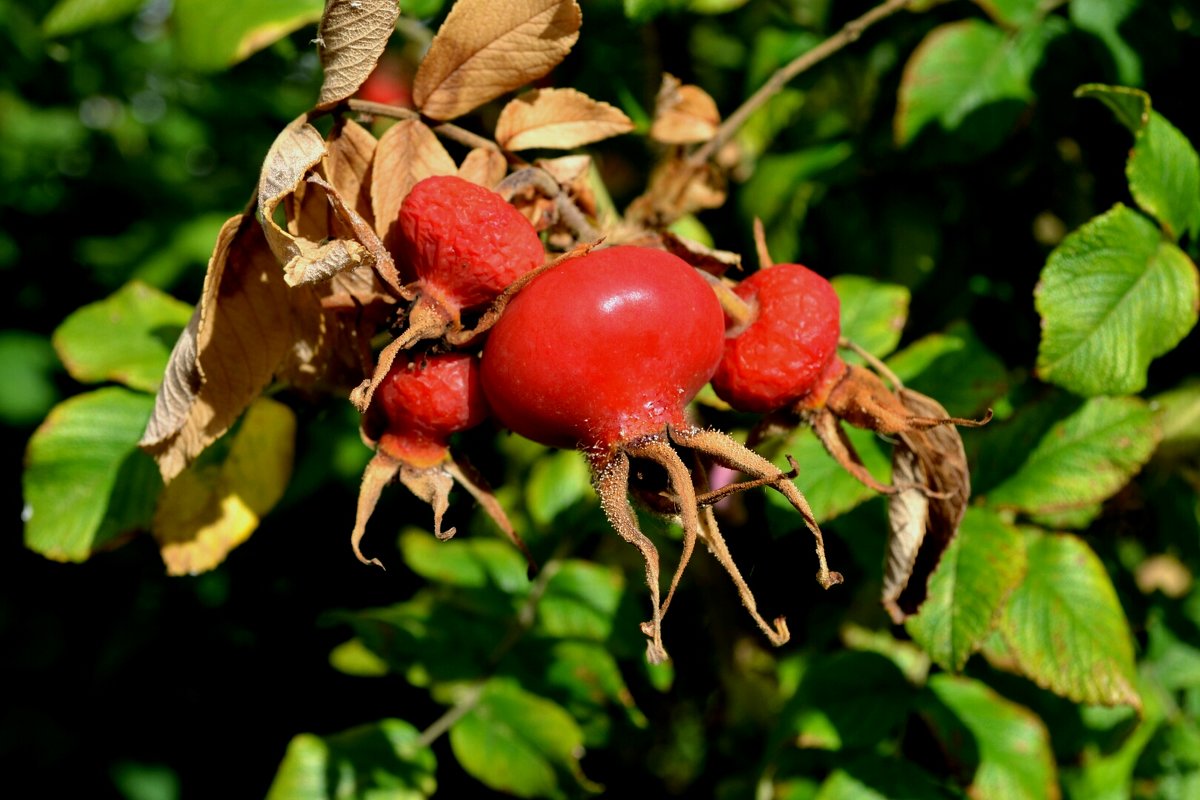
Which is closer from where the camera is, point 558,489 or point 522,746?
point 522,746

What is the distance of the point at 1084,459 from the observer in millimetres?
1596

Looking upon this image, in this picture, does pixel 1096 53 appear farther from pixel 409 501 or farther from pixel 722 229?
pixel 409 501

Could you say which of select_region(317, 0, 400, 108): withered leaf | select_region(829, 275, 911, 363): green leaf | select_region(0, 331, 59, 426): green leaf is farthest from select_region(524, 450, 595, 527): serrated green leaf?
select_region(0, 331, 59, 426): green leaf

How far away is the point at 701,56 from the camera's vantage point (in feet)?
7.72

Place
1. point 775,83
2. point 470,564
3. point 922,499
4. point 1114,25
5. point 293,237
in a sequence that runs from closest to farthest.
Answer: point 293,237, point 922,499, point 775,83, point 1114,25, point 470,564

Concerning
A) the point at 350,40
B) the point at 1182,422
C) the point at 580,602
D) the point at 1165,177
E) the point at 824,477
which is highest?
the point at 350,40

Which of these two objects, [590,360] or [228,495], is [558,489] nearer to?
[228,495]

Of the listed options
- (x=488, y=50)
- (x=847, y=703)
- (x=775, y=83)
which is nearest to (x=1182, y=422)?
(x=847, y=703)

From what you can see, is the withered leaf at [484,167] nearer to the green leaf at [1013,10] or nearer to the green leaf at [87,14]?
the green leaf at [87,14]

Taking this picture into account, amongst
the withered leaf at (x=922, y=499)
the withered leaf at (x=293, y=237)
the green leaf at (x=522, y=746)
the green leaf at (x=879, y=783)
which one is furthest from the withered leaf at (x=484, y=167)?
the green leaf at (x=879, y=783)

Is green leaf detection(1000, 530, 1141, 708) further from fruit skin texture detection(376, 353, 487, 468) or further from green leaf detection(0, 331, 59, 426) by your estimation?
green leaf detection(0, 331, 59, 426)

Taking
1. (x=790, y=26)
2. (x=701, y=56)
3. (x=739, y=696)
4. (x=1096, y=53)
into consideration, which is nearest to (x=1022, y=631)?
(x=739, y=696)

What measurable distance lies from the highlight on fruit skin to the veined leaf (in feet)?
1.70

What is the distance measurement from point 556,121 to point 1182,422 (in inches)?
50.5
